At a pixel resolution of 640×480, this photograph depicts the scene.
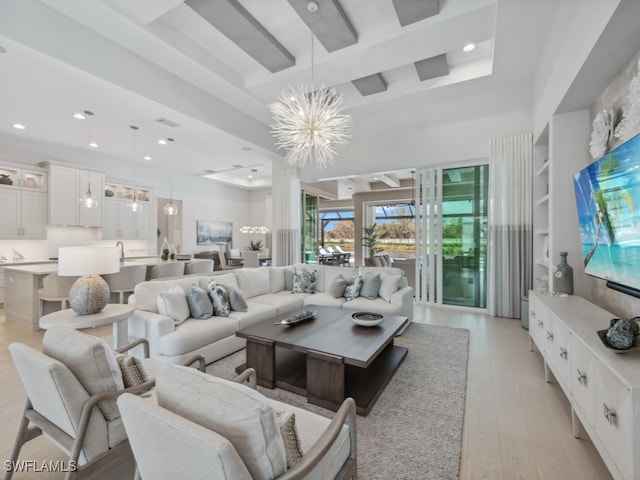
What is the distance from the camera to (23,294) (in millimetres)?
4512

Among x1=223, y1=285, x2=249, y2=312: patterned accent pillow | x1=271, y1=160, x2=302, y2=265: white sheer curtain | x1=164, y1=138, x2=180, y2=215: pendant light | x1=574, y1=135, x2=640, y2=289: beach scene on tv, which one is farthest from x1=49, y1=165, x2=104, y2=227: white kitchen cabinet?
x1=574, y1=135, x2=640, y2=289: beach scene on tv

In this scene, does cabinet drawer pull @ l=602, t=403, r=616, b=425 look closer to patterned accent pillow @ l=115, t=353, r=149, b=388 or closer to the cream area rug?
the cream area rug

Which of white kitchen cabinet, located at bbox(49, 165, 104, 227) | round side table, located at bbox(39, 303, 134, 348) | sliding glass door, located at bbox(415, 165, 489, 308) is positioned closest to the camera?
round side table, located at bbox(39, 303, 134, 348)

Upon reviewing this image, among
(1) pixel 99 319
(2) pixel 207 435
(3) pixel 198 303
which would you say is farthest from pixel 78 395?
(3) pixel 198 303

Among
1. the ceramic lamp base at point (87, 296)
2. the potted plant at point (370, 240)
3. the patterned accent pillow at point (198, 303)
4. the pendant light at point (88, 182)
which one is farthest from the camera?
the potted plant at point (370, 240)

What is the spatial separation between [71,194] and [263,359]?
6608 mm

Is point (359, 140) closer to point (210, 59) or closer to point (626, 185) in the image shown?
point (210, 59)

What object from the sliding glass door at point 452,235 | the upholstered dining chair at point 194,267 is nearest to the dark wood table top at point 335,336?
the sliding glass door at point 452,235

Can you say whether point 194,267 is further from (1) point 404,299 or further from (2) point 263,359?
(1) point 404,299

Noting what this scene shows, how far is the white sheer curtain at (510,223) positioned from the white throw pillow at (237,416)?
5.02m

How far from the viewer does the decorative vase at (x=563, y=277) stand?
3.07 metres

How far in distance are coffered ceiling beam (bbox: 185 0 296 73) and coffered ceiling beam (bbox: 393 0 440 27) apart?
5.15ft

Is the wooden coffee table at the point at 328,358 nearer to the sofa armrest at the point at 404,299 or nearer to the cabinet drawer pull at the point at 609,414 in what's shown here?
the sofa armrest at the point at 404,299

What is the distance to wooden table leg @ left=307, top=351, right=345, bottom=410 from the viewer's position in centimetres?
224
